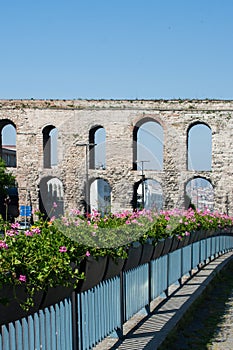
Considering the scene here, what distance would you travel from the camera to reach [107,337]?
203 inches

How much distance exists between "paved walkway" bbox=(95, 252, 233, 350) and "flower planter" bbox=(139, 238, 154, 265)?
2.18 feet

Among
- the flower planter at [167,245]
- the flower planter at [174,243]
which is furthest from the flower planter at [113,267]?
the flower planter at [174,243]

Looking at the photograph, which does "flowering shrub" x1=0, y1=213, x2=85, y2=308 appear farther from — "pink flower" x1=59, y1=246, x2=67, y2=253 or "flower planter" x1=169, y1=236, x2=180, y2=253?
"flower planter" x1=169, y1=236, x2=180, y2=253

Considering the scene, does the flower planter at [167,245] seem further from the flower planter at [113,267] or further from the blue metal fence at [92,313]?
the flower planter at [113,267]

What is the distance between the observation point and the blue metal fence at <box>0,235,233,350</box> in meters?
3.43

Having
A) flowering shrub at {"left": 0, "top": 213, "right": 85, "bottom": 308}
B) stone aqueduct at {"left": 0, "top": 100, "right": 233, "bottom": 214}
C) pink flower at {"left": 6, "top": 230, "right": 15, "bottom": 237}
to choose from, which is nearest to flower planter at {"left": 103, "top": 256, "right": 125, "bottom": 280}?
flowering shrub at {"left": 0, "top": 213, "right": 85, "bottom": 308}

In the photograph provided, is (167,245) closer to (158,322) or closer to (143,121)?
(158,322)

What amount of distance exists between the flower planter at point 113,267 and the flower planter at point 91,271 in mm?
90

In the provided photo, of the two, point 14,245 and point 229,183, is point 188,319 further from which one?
point 229,183

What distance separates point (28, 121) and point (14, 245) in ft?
94.2

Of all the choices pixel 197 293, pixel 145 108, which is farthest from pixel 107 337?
pixel 145 108

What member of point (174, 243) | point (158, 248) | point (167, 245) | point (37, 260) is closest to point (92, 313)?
point (37, 260)

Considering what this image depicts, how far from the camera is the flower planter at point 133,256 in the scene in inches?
214

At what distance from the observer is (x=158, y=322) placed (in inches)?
227
